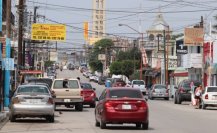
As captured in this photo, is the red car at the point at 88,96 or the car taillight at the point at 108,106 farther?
the red car at the point at 88,96

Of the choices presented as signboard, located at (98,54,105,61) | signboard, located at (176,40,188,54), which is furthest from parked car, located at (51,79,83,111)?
signboard, located at (98,54,105,61)

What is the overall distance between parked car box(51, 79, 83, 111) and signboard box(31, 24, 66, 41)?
1191 inches

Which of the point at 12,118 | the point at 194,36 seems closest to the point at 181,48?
the point at 194,36

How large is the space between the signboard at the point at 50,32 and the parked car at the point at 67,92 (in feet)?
99.2

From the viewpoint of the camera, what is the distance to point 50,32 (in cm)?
6850

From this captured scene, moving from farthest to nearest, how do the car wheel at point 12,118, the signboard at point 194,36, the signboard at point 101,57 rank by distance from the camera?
the signboard at point 101,57 → the signboard at point 194,36 → the car wheel at point 12,118

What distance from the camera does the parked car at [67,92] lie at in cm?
3772

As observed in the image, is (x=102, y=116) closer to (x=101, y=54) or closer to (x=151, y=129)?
(x=151, y=129)

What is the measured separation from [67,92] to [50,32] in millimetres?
31384

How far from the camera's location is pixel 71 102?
38.0 m

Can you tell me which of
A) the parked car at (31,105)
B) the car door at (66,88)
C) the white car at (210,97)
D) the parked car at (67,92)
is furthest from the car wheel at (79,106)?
Result: the parked car at (31,105)

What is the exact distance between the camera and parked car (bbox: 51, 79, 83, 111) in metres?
37.7

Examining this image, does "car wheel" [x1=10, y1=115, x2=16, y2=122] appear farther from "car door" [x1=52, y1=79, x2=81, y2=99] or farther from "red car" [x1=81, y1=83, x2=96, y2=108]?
"red car" [x1=81, y1=83, x2=96, y2=108]

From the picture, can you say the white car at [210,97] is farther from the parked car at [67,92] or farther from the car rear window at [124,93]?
the car rear window at [124,93]
